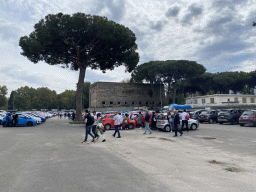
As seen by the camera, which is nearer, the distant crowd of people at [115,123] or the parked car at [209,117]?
the distant crowd of people at [115,123]

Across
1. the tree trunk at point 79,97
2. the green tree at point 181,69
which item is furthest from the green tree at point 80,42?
the green tree at point 181,69

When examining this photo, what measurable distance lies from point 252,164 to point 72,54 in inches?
1061

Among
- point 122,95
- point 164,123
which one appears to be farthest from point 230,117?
point 122,95

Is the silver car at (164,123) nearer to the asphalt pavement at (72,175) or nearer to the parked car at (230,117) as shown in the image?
the parked car at (230,117)

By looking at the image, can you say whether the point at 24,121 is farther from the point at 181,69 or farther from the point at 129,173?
the point at 181,69

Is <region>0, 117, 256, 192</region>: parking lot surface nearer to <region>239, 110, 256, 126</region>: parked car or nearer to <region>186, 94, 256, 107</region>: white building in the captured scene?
<region>239, 110, 256, 126</region>: parked car

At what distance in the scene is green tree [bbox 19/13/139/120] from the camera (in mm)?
25609

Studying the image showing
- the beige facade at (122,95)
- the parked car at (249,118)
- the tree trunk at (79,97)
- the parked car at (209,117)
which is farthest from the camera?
the beige facade at (122,95)

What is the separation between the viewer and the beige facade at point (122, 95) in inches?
2581

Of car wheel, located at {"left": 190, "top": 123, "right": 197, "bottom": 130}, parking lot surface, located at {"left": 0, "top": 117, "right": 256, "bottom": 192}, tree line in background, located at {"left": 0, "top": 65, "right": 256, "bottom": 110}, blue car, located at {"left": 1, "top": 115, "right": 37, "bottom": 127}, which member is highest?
tree line in background, located at {"left": 0, "top": 65, "right": 256, "bottom": 110}

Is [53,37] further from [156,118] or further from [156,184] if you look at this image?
[156,184]

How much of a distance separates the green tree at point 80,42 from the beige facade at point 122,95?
33.9m

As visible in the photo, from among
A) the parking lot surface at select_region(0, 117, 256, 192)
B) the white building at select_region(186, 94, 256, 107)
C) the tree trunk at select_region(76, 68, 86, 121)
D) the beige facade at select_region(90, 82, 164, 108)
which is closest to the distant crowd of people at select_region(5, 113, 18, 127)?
the tree trunk at select_region(76, 68, 86, 121)

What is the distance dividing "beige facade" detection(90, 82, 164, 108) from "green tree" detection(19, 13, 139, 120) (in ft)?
111
